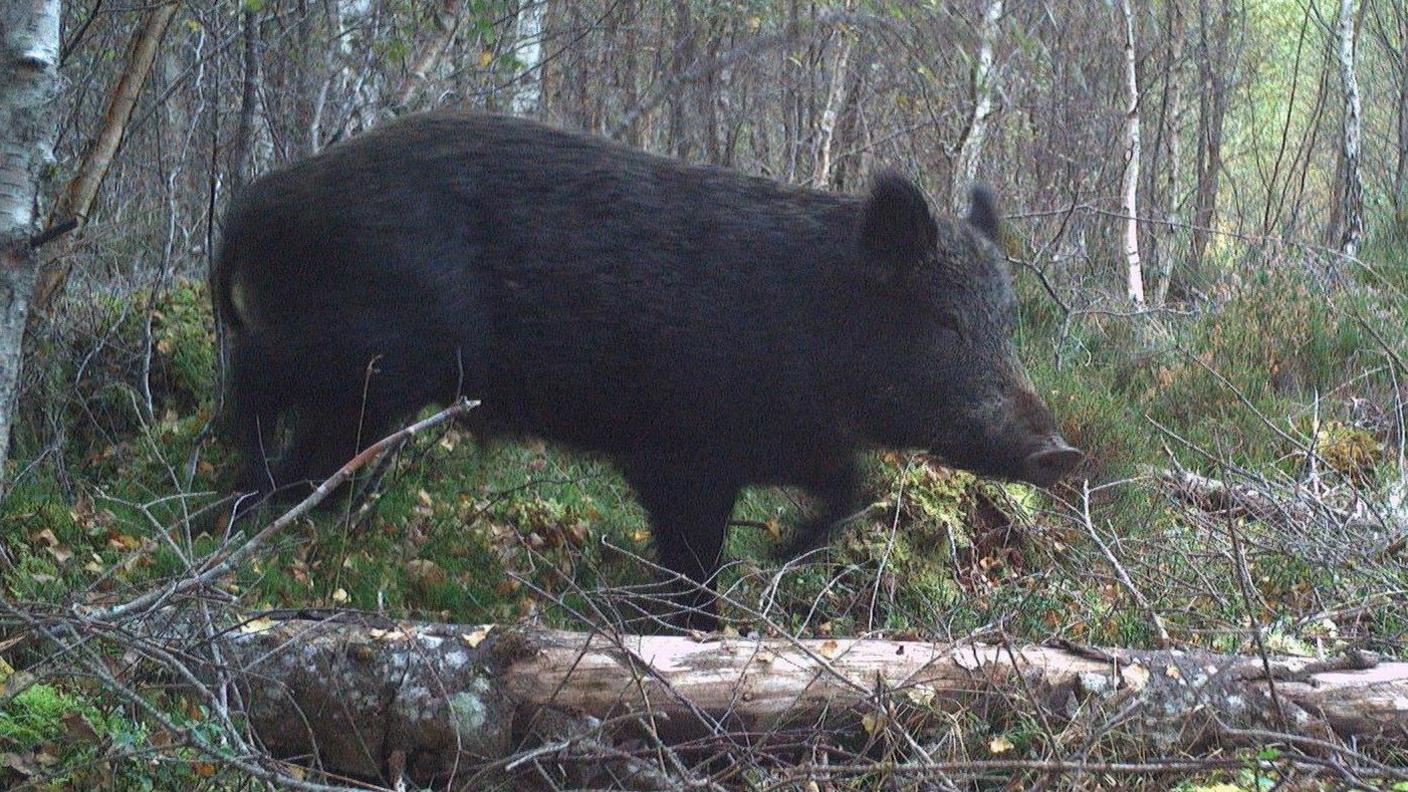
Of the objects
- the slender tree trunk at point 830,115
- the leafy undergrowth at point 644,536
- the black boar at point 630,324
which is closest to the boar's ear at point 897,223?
the black boar at point 630,324

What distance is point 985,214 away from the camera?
20.9 feet

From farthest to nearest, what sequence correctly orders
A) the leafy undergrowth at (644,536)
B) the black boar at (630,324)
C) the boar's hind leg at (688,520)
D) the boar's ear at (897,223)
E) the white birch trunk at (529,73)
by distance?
the white birch trunk at (529,73) < the boar's hind leg at (688,520) < the boar's ear at (897,223) < the black boar at (630,324) < the leafy undergrowth at (644,536)

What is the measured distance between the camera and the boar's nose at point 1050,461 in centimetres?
544

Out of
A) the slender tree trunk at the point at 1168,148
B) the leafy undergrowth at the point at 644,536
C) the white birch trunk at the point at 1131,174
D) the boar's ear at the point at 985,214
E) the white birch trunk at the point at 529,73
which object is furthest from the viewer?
the slender tree trunk at the point at 1168,148

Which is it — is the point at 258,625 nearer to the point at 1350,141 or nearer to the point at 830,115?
the point at 830,115

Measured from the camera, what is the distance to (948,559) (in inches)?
243

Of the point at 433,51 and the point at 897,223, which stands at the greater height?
the point at 433,51

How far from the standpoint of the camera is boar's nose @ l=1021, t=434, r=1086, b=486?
544 cm

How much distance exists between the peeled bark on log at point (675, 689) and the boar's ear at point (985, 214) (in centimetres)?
256

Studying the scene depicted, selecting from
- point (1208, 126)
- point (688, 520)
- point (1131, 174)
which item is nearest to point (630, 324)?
point (688, 520)

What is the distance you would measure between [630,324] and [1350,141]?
26.3 ft

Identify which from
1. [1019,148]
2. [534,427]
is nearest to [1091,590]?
[534,427]

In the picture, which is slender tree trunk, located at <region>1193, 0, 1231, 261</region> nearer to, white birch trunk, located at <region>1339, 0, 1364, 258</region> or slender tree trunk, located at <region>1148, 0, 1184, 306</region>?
slender tree trunk, located at <region>1148, 0, 1184, 306</region>

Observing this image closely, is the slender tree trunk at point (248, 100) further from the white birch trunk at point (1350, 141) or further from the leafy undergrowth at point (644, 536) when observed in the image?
the white birch trunk at point (1350, 141)
